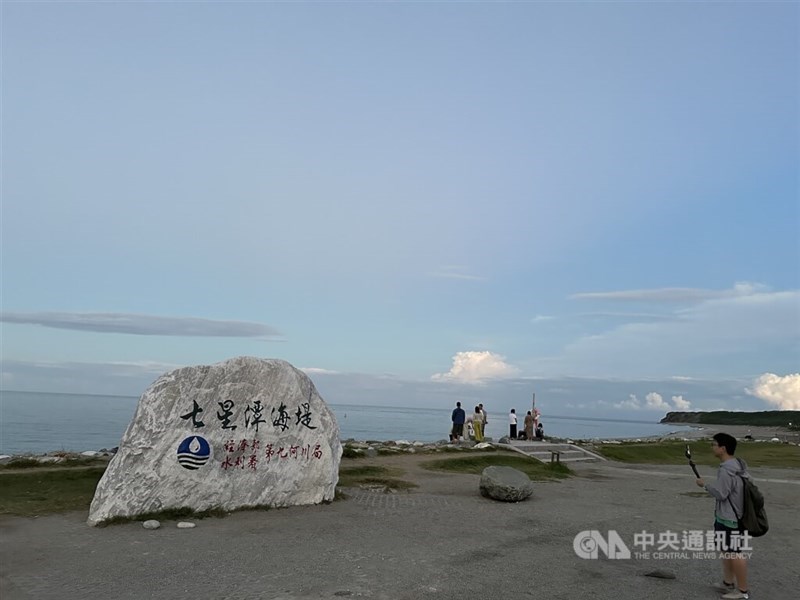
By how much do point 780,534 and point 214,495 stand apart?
10120 mm

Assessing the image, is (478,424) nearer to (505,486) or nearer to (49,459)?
(505,486)

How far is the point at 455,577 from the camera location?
7.40m

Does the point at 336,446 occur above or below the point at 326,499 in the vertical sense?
above

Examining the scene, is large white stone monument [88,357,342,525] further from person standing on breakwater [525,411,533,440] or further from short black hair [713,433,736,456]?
person standing on breakwater [525,411,533,440]

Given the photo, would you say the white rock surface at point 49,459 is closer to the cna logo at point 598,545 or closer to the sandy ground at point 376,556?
the sandy ground at point 376,556

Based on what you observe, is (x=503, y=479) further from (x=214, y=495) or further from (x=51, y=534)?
(x=51, y=534)

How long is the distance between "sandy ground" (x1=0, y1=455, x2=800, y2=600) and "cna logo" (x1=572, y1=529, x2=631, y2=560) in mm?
185

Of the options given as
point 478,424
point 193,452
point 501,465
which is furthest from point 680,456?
point 193,452

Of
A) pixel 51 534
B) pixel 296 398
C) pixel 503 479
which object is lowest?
pixel 51 534

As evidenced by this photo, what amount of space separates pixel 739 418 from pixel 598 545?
125 m

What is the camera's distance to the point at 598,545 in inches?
364

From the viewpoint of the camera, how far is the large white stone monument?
10.1 m

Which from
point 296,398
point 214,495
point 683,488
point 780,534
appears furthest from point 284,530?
point 683,488

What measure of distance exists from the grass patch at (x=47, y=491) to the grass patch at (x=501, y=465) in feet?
31.4
